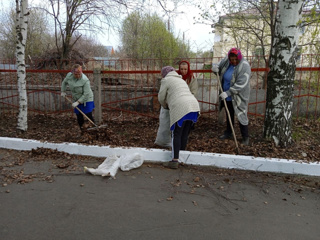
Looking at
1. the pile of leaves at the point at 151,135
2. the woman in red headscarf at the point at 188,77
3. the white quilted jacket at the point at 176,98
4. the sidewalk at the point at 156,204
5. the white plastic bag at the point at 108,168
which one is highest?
the woman in red headscarf at the point at 188,77

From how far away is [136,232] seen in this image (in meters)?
2.39

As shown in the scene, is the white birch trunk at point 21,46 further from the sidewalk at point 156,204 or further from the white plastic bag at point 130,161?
the white plastic bag at point 130,161

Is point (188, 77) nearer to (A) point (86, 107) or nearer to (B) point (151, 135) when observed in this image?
(B) point (151, 135)

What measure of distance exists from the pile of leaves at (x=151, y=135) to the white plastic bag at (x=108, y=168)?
651mm

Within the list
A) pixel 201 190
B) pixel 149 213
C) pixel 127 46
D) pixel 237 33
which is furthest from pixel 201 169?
pixel 127 46

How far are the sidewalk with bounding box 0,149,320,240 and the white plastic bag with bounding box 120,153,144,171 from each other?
76mm

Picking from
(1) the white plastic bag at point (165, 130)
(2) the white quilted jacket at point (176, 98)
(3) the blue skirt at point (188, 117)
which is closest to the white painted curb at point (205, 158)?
(1) the white plastic bag at point (165, 130)

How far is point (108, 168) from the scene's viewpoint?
370 centimetres

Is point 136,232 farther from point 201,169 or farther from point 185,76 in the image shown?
point 185,76

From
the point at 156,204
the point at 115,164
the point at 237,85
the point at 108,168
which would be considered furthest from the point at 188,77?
the point at 156,204

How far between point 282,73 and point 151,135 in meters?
2.57

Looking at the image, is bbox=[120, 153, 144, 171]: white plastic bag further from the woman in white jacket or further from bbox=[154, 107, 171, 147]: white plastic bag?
bbox=[154, 107, 171, 147]: white plastic bag

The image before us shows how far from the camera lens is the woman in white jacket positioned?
375cm

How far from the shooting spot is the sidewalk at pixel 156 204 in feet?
7.88
